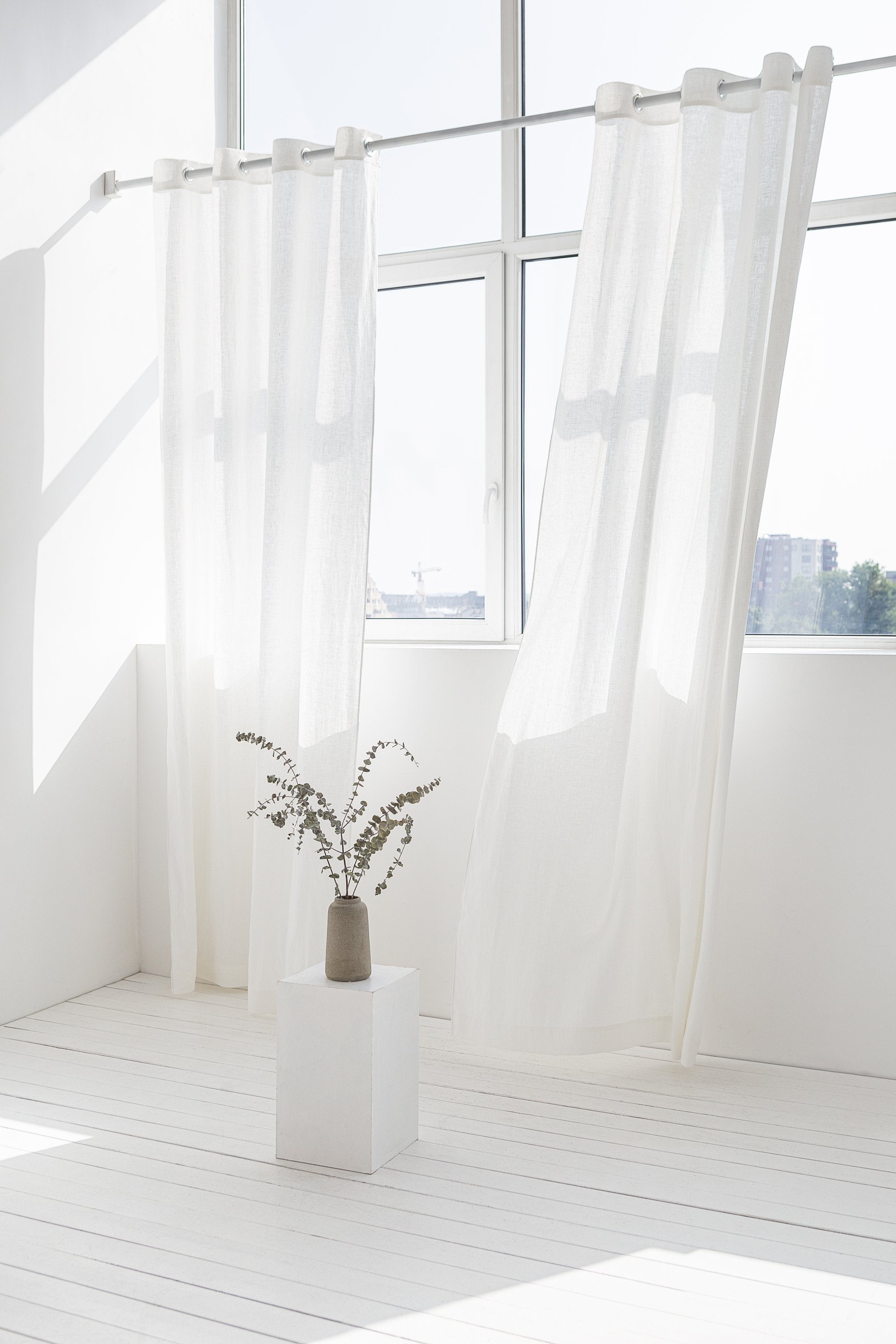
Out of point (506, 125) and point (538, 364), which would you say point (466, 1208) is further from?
point (506, 125)

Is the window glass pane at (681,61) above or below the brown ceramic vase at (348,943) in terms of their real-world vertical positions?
above

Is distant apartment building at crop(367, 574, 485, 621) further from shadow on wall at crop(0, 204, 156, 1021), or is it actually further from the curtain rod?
the curtain rod

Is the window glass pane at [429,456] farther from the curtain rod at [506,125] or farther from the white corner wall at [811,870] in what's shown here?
the white corner wall at [811,870]

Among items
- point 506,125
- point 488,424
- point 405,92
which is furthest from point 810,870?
point 405,92

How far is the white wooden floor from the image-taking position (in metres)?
1.63

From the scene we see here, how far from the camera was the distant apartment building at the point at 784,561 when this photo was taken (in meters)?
2.76

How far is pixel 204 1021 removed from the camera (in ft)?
9.44

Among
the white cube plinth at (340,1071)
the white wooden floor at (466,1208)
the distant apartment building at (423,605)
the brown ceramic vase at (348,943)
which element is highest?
the distant apartment building at (423,605)

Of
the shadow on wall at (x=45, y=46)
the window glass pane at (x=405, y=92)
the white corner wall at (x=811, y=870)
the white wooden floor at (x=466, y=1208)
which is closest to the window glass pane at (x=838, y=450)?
the white corner wall at (x=811, y=870)

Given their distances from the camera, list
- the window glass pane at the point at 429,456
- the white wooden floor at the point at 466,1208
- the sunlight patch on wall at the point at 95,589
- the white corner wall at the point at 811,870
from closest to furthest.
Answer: the white wooden floor at the point at 466,1208
the white corner wall at the point at 811,870
the sunlight patch on wall at the point at 95,589
the window glass pane at the point at 429,456

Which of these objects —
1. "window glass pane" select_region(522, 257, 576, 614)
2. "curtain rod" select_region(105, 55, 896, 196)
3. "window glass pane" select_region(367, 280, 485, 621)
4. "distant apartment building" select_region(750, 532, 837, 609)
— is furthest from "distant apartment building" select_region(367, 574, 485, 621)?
"curtain rod" select_region(105, 55, 896, 196)

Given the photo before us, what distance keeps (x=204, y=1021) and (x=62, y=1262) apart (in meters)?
1.12

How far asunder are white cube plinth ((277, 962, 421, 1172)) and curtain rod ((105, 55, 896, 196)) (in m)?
1.92

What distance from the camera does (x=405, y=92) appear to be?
10.5 ft
